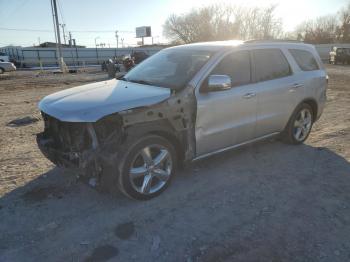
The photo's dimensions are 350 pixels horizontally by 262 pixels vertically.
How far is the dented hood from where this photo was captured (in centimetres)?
343

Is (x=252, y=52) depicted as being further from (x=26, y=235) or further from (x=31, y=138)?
(x=31, y=138)

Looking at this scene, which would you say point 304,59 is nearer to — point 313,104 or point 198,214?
point 313,104

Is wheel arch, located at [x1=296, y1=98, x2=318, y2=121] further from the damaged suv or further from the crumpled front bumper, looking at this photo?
the crumpled front bumper

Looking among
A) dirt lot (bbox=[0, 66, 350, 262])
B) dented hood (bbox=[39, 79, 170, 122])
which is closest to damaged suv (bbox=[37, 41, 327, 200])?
dented hood (bbox=[39, 79, 170, 122])

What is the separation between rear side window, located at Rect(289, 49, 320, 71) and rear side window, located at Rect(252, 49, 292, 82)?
0.34 m

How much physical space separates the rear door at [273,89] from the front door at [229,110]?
6.9 inches

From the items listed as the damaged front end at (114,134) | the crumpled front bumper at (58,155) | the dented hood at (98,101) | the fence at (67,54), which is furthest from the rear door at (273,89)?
the fence at (67,54)

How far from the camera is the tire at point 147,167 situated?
360cm

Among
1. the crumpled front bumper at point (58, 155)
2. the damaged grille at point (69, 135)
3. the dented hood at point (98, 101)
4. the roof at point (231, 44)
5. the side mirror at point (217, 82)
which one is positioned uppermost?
the roof at point (231, 44)

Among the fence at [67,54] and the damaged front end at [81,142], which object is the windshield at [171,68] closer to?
the damaged front end at [81,142]

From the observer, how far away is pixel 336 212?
361cm

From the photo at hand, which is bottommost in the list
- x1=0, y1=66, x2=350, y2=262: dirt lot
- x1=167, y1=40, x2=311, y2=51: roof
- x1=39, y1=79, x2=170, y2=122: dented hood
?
x1=0, y1=66, x2=350, y2=262: dirt lot

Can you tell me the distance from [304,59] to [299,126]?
1.19 m

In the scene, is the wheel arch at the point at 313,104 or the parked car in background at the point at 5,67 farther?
the parked car in background at the point at 5,67
